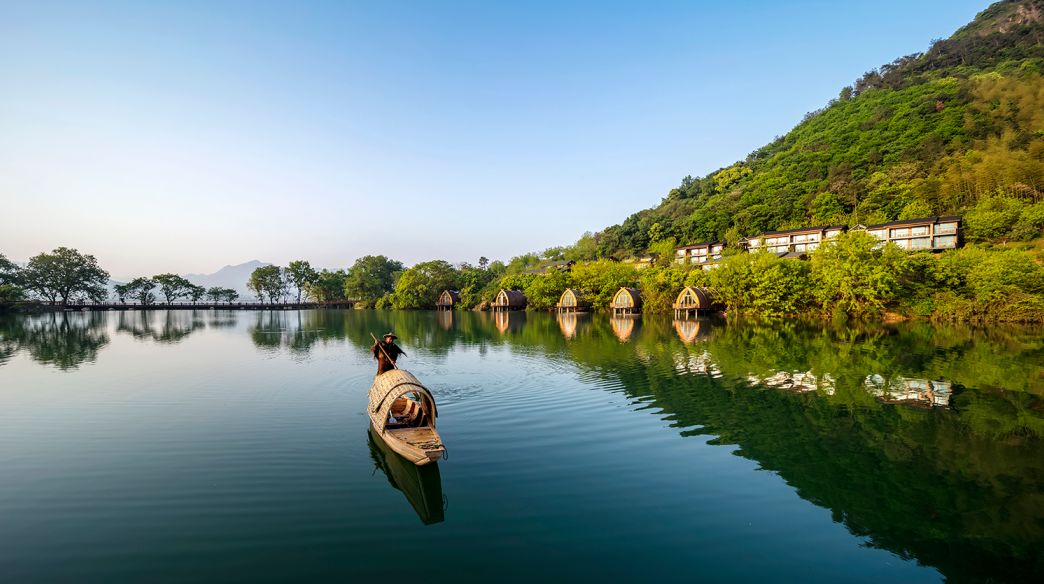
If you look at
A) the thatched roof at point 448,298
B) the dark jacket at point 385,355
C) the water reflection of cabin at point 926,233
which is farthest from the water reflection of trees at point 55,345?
the water reflection of cabin at point 926,233

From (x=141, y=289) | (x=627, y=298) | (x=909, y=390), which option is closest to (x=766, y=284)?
(x=627, y=298)

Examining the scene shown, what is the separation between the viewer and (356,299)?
9319 cm

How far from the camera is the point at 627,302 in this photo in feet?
182

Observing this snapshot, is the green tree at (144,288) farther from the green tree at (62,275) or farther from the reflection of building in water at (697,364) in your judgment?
the reflection of building in water at (697,364)

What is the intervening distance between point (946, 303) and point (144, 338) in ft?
209

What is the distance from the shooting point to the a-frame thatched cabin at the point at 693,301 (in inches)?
1964

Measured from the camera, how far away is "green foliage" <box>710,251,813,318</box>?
141 ft

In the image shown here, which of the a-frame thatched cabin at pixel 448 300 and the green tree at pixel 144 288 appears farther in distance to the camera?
the green tree at pixel 144 288

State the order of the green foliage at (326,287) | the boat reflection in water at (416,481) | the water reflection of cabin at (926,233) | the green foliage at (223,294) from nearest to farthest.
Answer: the boat reflection in water at (416,481) → the water reflection of cabin at (926,233) → the green foliage at (223,294) → the green foliage at (326,287)

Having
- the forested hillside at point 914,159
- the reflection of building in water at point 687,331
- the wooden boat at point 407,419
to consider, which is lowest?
the reflection of building in water at point 687,331

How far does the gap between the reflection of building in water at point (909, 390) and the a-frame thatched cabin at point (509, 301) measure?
53849 mm

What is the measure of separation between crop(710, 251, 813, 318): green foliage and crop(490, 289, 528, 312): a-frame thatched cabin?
1223 inches

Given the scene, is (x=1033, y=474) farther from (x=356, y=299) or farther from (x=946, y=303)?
(x=356, y=299)

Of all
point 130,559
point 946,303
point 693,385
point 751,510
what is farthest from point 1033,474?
point 946,303
